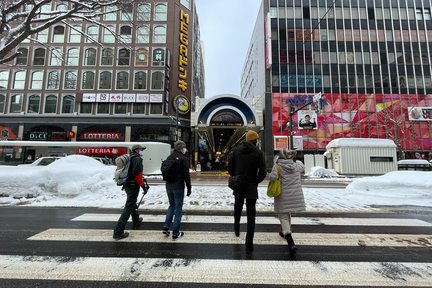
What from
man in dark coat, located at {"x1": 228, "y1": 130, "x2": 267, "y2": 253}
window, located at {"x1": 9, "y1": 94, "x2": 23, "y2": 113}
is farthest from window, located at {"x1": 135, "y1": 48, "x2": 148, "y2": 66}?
man in dark coat, located at {"x1": 228, "y1": 130, "x2": 267, "y2": 253}

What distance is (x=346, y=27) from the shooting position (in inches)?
1481

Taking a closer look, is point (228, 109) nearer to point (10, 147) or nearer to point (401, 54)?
point (10, 147)

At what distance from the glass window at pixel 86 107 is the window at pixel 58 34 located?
1102 centimetres

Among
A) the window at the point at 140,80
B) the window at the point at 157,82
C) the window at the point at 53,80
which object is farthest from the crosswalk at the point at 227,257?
the window at the point at 53,80

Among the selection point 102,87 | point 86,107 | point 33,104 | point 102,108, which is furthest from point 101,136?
point 33,104

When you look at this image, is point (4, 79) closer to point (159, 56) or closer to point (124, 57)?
point (124, 57)

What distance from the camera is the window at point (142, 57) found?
3699cm

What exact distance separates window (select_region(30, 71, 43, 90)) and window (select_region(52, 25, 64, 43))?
5655 millimetres

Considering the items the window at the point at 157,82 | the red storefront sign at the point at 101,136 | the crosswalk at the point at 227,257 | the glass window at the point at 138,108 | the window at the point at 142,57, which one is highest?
the window at the point at 142,57

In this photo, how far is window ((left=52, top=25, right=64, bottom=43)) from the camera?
124 feet

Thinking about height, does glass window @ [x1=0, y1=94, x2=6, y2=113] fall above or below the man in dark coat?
A: above

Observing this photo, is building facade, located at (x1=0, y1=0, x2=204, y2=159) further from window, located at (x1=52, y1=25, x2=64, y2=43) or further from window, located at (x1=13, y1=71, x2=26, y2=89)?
window, located at (x1=52, y1=25, x2=64, y2=43)

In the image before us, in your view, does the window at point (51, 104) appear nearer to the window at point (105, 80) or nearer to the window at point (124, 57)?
the window at point (105, 80)

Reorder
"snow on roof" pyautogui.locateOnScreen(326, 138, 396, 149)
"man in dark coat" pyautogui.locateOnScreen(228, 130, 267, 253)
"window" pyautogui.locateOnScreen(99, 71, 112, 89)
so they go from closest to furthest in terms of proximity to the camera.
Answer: "man in dark coat" pyautogui.locateOnScreen(228, 130, 267, 253)
"snow on roof" pyautogui.locateOnScreen(326, 138, 396, 149)
"window" pyautogui.locateOnScreen(99, 71, 112, 89)
